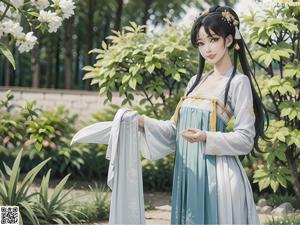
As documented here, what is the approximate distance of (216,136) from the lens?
303cm

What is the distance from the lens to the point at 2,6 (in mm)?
4207

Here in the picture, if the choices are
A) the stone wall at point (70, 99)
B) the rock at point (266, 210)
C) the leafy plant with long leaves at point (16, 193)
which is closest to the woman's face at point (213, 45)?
the leafy plant with long leaves at point (16, 193)

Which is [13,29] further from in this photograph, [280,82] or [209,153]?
[280,82]

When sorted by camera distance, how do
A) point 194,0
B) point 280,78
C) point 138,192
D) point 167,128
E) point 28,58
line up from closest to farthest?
point 138,192, point 167,128, point 280,78, point 194,0, point 28,58

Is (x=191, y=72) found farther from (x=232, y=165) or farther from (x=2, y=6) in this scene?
(x=232, y=165)

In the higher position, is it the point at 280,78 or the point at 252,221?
the point at 280,78

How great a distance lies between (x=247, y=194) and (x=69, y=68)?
17472 millimetres

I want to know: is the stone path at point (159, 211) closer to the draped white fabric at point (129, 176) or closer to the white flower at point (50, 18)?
the white flower at point (50, 18)

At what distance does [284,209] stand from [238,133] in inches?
158

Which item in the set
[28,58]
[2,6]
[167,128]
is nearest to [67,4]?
[2,6]

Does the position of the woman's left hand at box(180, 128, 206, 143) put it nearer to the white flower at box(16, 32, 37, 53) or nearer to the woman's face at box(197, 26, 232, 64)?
the woman's face at box(197, 26, 232, 64)

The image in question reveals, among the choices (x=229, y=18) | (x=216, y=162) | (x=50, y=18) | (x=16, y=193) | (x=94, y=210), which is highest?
(x=50, y=18)

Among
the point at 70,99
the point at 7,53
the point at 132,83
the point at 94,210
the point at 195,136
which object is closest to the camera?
the point at 195,136
